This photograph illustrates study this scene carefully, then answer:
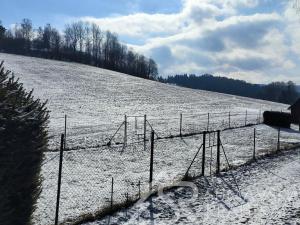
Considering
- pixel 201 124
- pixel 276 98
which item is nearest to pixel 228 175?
pixel 201 124

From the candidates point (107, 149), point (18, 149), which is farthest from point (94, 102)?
point (18, 149)

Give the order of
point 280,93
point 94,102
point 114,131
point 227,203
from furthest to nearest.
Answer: point 280,93, point 94,102, point 114,131, point 227,203

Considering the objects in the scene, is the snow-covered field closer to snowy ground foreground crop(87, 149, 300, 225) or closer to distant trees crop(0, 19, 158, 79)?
snowy ground foreground crop(87, 149, 300, 225)

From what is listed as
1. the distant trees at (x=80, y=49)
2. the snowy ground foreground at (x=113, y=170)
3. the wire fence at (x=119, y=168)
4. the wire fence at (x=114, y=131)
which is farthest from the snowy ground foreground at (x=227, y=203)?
the distant trees at (x=80, y=49)

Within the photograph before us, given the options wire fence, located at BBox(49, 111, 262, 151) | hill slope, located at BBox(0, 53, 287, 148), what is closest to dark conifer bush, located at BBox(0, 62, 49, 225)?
wire fence, located at BBox(49, 111, 262, 151)

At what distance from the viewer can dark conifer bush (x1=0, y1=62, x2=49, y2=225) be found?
6.36m

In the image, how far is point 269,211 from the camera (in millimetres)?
11281

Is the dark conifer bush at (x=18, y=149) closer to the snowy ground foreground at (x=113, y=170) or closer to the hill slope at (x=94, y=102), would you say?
the snowy ground foreground at (x=113, y=170)

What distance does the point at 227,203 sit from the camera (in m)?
11.8

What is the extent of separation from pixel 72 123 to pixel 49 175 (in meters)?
18.9

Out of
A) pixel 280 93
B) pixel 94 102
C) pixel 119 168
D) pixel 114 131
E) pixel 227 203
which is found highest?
pixel 280 93

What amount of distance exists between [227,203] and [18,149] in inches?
280

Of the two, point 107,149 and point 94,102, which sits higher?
point 94,102

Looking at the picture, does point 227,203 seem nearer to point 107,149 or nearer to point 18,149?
point 18,149
